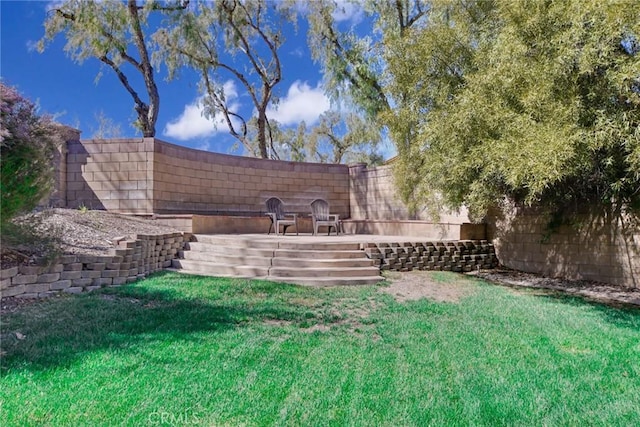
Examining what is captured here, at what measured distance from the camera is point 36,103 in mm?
4109

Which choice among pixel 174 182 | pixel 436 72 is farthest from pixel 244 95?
pixel 436 72

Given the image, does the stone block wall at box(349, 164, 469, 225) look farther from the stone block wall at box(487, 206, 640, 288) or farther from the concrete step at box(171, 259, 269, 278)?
the concrete step at box(171, 259, 269, 278)

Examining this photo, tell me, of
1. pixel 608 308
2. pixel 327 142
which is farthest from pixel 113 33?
pixel 608 308

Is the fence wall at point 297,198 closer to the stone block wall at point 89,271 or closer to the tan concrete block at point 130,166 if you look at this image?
the tan concrete block at point 130,166

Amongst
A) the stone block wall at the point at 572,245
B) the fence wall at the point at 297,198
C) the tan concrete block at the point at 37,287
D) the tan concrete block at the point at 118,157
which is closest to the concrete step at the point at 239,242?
the fence wall at the point at 297,198

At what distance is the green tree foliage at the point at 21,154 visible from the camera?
3584 millimetres

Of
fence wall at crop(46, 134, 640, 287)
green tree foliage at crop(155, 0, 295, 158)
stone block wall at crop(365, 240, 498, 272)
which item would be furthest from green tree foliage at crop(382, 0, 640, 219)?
green tree foliage at crop(155, 0, 295, 158)

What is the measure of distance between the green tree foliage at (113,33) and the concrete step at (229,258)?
6488mm

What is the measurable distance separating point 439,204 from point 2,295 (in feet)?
20.4

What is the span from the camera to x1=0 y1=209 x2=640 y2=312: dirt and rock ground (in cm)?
518

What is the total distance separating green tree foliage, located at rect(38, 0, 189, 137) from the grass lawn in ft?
31.1

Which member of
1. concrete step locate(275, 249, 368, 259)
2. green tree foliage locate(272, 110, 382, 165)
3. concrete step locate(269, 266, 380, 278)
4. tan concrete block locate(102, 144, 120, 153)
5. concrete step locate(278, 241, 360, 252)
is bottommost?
concrete step locate(269, 266, 380, 278)

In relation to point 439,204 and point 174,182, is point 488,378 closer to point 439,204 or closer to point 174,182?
point 439,204

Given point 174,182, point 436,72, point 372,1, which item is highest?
point 372,1
